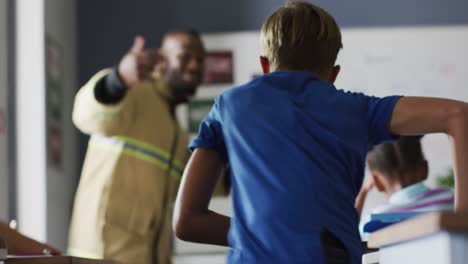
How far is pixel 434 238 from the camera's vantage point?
105cm

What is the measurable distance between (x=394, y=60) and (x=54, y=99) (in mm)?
1850

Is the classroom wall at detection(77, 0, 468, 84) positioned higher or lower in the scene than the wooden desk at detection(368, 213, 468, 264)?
lower

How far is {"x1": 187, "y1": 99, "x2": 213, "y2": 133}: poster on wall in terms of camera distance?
5.22 m

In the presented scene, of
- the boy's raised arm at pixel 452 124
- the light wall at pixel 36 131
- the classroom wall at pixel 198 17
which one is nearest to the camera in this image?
the boy's raised arm at pixel 452 124

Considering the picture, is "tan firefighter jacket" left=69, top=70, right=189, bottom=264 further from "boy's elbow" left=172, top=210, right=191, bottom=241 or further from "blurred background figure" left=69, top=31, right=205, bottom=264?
"boy's elbow" left=172, top=210, right=191, bottom=241

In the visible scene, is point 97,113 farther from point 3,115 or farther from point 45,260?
point 45,260

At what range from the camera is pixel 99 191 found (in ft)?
13.1

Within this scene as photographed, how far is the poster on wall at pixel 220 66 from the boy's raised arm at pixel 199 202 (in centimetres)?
392

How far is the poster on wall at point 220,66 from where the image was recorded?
522cm

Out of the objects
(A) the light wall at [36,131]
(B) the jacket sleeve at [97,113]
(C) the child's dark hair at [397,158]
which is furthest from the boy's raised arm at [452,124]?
(A) the light wall at [36,131]

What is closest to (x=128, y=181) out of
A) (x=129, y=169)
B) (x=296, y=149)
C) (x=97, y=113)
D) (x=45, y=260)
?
(x=129, y=169)

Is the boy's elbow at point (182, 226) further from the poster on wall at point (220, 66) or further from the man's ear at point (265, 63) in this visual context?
the poster on wall at point (220, 66)

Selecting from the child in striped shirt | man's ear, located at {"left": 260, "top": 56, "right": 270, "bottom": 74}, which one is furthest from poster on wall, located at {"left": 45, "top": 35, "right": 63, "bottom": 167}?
man's ear, located at {"left": 260, "top": 56, "right": 270, "bottom": 74}

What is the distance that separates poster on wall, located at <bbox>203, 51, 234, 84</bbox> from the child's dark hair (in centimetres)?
234
